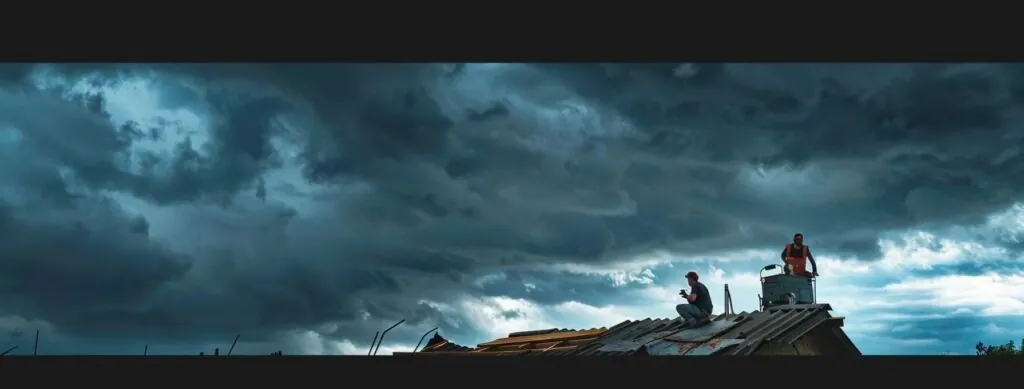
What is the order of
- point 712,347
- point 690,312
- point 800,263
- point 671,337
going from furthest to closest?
point 800,263
point 690,312
point 671,337
point 712,347

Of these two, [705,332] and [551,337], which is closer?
[705,332]

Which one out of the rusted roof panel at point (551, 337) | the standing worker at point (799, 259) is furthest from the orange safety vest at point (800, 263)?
the rusted roof panel at point (551, 337)

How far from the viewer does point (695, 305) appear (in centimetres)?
2445

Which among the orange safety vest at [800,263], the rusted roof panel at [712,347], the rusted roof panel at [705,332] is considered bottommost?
the rusted roof panel at [712,347]

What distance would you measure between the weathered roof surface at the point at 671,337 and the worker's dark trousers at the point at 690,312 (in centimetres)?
40

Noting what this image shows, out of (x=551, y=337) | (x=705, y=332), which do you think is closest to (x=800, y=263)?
(x=705, y=332)

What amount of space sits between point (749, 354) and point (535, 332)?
8911 millimetres

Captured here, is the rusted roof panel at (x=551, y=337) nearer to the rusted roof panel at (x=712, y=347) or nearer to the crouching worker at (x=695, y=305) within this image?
the crouching worker at (x=695, y=305)

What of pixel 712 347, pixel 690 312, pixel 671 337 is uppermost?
pixel 690 312

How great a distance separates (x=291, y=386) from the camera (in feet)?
59.3

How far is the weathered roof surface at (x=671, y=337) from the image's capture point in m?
21.8

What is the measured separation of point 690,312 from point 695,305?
0.28 m

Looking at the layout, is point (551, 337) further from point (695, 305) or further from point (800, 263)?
point (800, 263)

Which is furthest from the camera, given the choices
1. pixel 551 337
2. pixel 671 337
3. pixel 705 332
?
pixel 551 337
